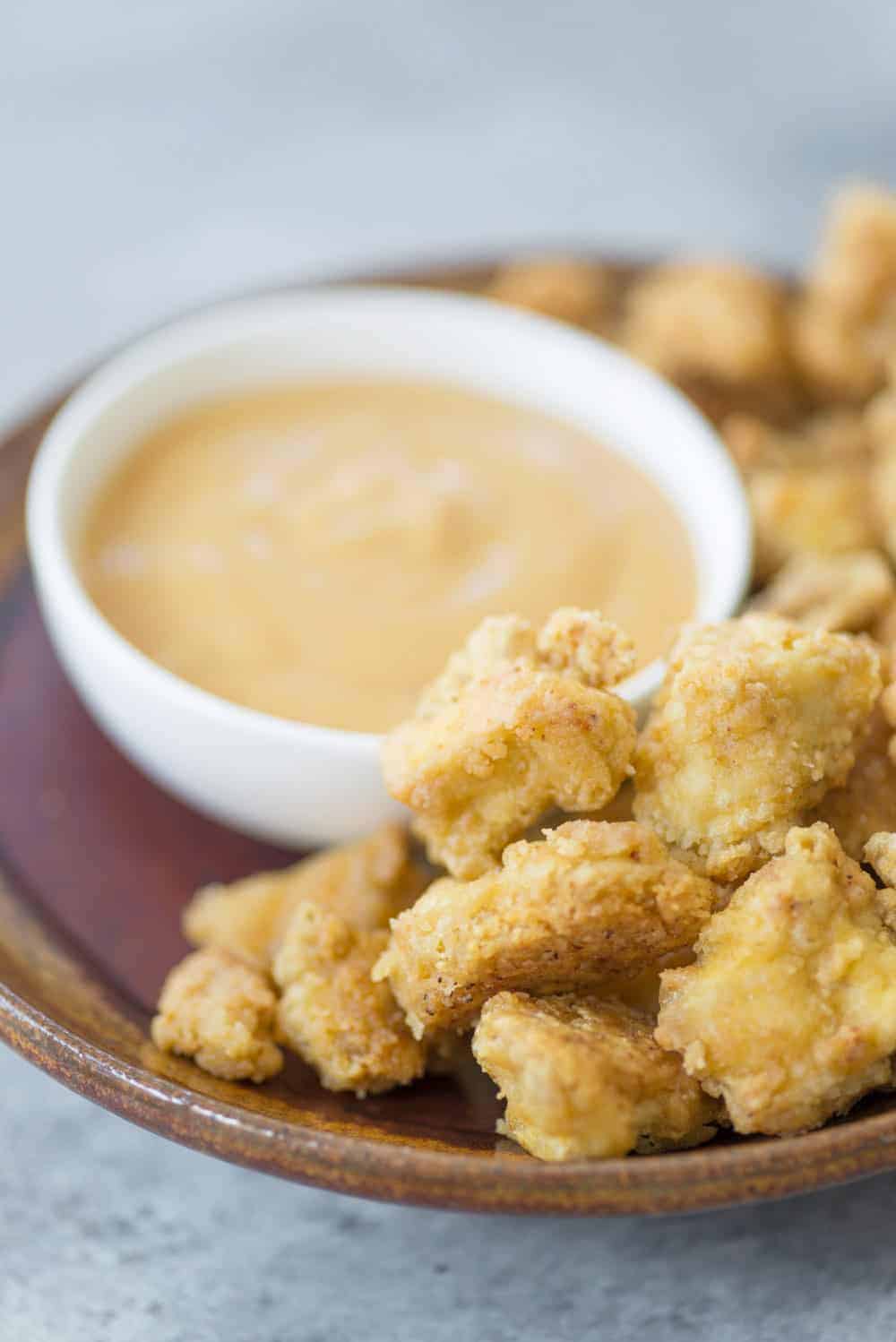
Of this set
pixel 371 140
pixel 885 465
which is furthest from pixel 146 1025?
pixel 371 140

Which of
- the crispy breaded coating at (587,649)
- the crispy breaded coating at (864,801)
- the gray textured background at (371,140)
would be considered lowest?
the gray textured background at (371,140)

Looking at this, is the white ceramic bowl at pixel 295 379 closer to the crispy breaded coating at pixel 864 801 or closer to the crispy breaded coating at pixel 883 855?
the crispy breaded coating at pixel 864 801

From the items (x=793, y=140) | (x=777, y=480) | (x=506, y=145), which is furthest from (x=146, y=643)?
(x=793, y=140)

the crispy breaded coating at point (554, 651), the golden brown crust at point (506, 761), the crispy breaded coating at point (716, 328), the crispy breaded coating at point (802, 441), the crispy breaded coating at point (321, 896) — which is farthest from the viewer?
the crispy breaded coating at point (716, 328)

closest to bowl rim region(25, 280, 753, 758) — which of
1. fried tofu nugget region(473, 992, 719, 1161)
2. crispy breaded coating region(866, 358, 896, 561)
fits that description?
crispy breaded coating region(866, 358, 896, 561)

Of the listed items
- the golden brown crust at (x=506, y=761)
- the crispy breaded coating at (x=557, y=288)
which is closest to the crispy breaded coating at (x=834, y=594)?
the golden brown crust at (x=506, y=761)

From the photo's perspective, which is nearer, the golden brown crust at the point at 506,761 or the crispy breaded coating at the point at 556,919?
the crispy breaded coating at the point at 556,919

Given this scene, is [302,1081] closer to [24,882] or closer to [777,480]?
[24,882]

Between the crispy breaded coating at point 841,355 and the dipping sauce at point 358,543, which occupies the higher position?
the dipping sauce at point 358,543
